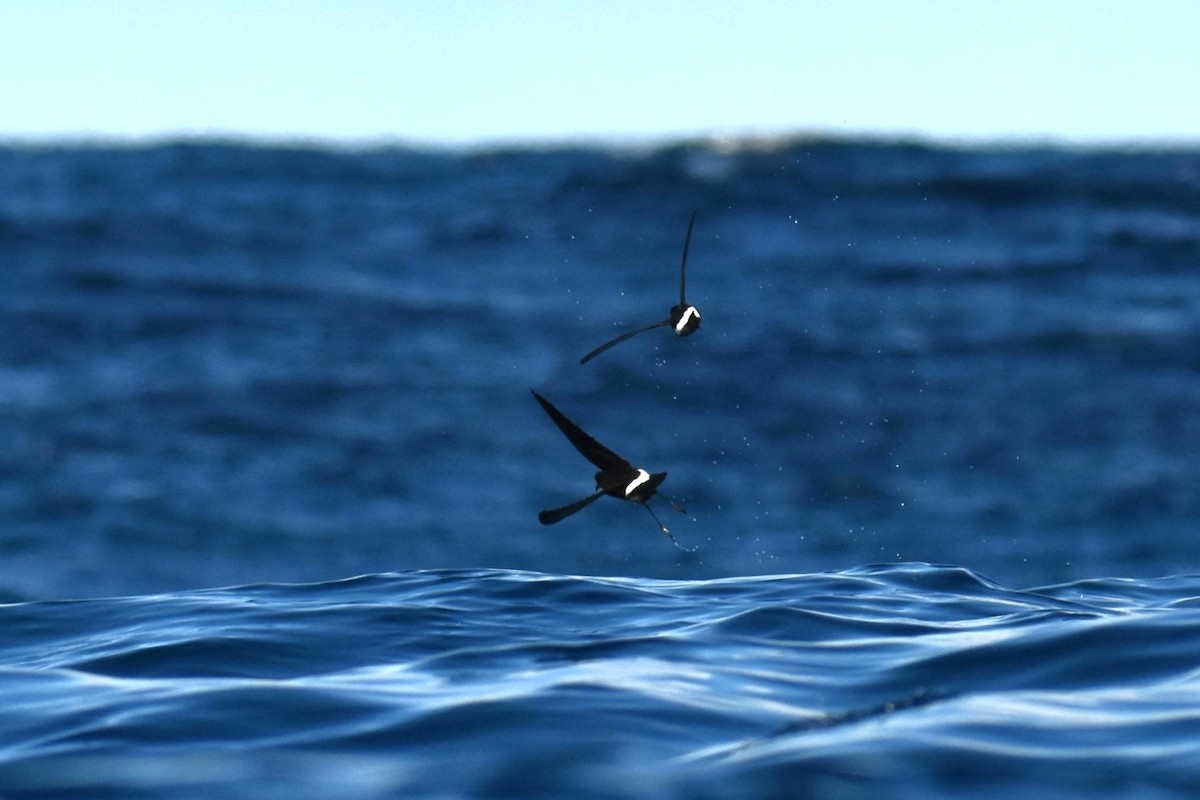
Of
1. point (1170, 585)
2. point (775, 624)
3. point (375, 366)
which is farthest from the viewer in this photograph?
point (375, 366)

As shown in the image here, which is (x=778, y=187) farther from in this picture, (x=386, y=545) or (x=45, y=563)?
(x=45, y=563)

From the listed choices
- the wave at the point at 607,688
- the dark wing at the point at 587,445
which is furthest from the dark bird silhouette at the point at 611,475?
the wave at the point at 607,688

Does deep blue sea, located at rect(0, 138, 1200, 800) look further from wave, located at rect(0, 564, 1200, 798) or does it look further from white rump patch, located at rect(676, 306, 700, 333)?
white rump patch, located at rect(676, 306, 700, 333)

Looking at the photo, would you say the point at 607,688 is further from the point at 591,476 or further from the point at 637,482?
the point at 591,476

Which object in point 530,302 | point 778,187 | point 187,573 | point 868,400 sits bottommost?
point 187,573

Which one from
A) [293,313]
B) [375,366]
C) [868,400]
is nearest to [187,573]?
[375,366]

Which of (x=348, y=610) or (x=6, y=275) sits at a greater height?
(x=6, y=275)

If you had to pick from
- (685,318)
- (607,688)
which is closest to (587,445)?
(685,318)
